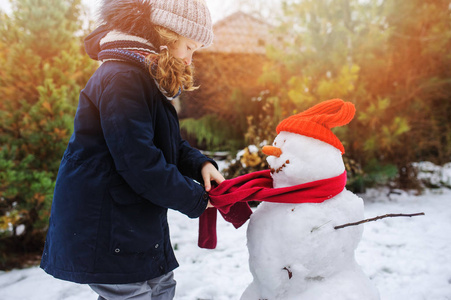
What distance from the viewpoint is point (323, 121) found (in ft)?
4.49

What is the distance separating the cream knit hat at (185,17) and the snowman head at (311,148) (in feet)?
1.77

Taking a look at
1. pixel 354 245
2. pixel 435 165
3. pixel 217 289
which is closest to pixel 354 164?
pixel 435 165

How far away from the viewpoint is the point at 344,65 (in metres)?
4.11

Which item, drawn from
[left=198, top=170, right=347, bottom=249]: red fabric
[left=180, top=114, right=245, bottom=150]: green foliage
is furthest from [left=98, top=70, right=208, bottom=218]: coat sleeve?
[left=180, top=114, right=245, bottom=150]: green foliage

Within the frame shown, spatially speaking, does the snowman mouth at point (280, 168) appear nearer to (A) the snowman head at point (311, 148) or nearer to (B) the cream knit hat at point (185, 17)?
(A) the snowman head at point (311, 148)

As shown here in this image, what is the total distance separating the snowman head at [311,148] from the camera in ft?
4.40

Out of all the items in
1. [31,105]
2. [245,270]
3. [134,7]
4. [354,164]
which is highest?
[134,7]

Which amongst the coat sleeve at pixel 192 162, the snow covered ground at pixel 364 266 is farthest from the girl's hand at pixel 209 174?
the snow covered ground at pixel 364 266

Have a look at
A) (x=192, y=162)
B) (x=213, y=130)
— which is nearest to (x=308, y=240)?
(x=192, y=162)

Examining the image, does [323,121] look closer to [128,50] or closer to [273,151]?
[273,151]

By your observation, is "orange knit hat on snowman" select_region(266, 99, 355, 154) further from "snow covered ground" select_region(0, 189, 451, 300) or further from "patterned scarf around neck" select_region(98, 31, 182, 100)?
"snow covered ground" select_region(0, 189, 451, 300)

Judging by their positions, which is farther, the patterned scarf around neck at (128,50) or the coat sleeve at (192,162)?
the coat sleeve at (192,162)

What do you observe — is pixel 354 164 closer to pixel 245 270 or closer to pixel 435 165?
pixel 435 165

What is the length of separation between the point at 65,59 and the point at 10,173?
1.15 m
